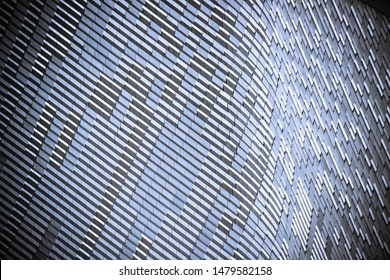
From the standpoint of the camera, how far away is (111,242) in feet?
145

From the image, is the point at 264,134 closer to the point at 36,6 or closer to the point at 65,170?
the point at 65,170

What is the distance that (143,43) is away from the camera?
145 feet

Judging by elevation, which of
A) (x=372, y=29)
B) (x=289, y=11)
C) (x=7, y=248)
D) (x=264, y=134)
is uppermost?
(x=372, y=29)

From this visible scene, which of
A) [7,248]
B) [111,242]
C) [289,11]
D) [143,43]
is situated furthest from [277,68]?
[7,248]

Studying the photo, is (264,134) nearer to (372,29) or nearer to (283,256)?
(283,256)

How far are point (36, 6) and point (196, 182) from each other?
43.8 feet
